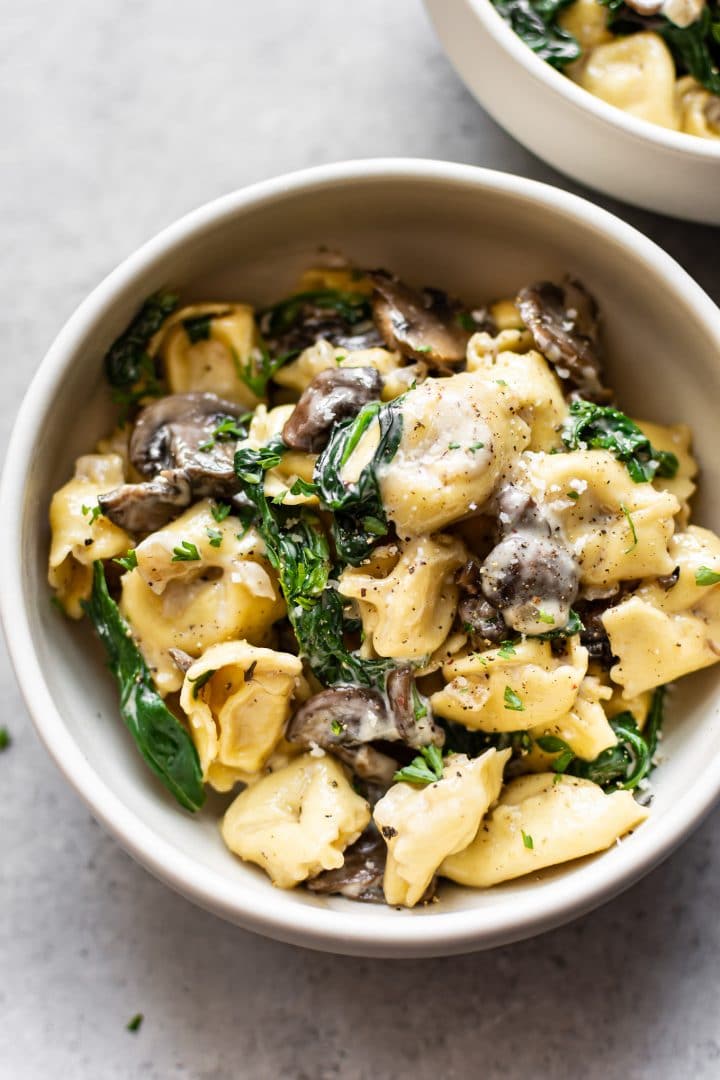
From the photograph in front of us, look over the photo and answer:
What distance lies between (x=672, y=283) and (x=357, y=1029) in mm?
1840

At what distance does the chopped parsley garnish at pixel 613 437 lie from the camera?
2373 mm

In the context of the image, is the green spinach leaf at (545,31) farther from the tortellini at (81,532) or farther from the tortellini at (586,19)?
the tortellini at (81,532)

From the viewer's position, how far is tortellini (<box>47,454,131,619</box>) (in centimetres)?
243

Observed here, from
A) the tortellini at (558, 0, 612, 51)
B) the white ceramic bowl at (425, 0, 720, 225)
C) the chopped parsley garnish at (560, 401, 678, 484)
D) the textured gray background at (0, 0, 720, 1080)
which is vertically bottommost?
the textured gray background at (0, 0, 720, 1080)

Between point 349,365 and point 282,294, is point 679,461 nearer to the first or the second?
point 349,365

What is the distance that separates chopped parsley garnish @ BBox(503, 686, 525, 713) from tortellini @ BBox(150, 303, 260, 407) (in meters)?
0.90

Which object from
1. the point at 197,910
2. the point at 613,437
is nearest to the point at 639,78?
the point at 613,437

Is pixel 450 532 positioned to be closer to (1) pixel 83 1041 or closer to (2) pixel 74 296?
(2) pixel 74 296

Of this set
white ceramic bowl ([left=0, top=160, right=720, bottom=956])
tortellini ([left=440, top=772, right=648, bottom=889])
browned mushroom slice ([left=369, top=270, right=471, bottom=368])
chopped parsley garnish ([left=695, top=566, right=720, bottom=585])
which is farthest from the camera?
browned mushroom slice ([left=369, top=270, right=471, bottom=368])

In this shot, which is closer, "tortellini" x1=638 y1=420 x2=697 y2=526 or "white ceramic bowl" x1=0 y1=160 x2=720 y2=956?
"white ceramic bowl" x1=0 y1=160 x2=720 y2=956

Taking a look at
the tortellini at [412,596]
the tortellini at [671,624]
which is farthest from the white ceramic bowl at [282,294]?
the tortellini at [412,596]

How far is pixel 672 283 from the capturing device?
236cm

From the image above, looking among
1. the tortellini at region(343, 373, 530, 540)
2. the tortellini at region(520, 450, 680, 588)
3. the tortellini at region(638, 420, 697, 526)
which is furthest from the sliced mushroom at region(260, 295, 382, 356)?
the tortellini at region(638, 420, 697, 526)

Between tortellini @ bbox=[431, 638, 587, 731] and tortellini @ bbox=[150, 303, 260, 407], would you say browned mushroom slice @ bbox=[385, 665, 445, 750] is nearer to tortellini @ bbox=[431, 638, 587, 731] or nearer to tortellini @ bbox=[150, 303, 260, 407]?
tortellini @ bbox=[431, 638, 587, 731]
